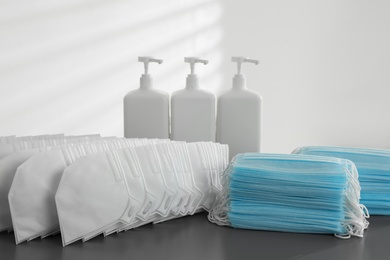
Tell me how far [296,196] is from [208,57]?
6.08ft

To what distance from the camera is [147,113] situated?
104cm

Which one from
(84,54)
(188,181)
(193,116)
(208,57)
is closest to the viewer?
(188,181)

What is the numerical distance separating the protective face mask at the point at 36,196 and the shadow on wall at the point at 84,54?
1.09m

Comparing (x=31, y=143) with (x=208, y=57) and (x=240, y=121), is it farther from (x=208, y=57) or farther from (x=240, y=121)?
(x=208, y=57)

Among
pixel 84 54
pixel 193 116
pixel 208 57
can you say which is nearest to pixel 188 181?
pixel 193 116

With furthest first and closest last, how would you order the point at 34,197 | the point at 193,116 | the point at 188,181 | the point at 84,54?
the point at 84,54
the point at 193,116
the point at 188,181
the point at 34,197

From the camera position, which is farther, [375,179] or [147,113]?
[147,113]

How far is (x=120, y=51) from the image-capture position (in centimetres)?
210

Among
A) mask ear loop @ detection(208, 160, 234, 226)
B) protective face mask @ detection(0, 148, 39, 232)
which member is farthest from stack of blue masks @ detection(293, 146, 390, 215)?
protective face mask @ detection(0, 148, 39, 232)

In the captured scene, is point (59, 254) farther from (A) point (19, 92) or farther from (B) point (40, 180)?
(A) point (19, 92)

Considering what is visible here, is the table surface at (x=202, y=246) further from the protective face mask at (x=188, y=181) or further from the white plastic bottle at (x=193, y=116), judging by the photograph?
the white plastic bottle at (x=193, y=116)

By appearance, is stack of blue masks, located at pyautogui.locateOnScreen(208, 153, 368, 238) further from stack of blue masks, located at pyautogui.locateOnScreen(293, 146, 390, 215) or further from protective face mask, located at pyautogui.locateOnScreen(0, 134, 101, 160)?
protective face mask, located at pyautogui.locateOnScreen(0, 134, 101, 160)

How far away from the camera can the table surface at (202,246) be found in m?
0.62

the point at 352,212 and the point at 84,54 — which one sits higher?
the point at 84,54
